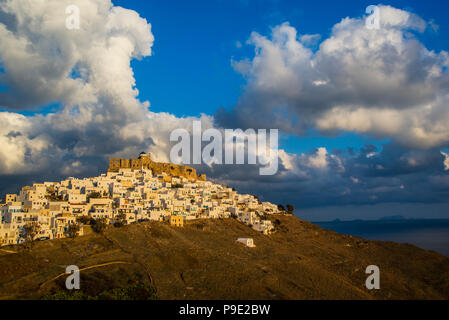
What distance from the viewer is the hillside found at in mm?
36656

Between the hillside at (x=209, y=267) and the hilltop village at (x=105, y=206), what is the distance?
3885 millimetres

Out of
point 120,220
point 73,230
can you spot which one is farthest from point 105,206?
point 73,230

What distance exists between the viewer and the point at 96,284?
3566 cm

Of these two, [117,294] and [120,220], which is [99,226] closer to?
[120,220]

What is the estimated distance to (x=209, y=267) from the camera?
1754 inches

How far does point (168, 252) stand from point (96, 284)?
13511 millimetres

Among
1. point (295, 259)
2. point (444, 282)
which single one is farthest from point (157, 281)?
point (444, 282)

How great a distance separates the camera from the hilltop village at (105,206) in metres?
51.0

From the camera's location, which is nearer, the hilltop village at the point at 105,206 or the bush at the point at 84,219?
the hilltop village at the point at 105,206

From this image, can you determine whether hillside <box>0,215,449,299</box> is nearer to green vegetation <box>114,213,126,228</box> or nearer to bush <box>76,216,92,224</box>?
green vegetation <box>114,213,126,228</box>

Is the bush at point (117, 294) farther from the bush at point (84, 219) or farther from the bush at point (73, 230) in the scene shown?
the bush at point (84, 219)

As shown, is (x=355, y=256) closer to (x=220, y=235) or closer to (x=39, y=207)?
(x=220, y=235)
